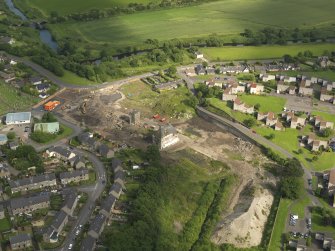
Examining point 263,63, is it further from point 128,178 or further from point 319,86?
point 128,178

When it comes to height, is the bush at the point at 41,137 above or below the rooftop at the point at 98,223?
above

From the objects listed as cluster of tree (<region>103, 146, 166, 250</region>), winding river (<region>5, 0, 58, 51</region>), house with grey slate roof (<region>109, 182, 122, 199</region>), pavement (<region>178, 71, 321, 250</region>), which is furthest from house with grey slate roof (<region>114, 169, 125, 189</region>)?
winding river (<region>5, 0, 58, 51</region>)

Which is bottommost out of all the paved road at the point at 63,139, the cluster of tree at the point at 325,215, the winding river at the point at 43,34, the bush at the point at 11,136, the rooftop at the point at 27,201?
the cluster of tree at the point at 325,215

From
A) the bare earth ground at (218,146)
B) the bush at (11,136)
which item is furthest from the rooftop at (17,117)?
the bare earth ground at (218,146)

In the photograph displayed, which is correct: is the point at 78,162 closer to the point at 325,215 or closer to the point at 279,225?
the point at 279,225

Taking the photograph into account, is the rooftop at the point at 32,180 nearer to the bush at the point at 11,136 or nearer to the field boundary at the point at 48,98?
the bush at the point at 11,136

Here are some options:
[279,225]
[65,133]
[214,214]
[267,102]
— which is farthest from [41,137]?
→ [267,102]

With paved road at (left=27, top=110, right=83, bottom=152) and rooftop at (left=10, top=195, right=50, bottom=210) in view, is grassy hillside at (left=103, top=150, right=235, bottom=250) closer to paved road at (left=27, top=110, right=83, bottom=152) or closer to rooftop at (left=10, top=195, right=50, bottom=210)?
rooftop at (left=10, top=195, right=50, bottom=210)
